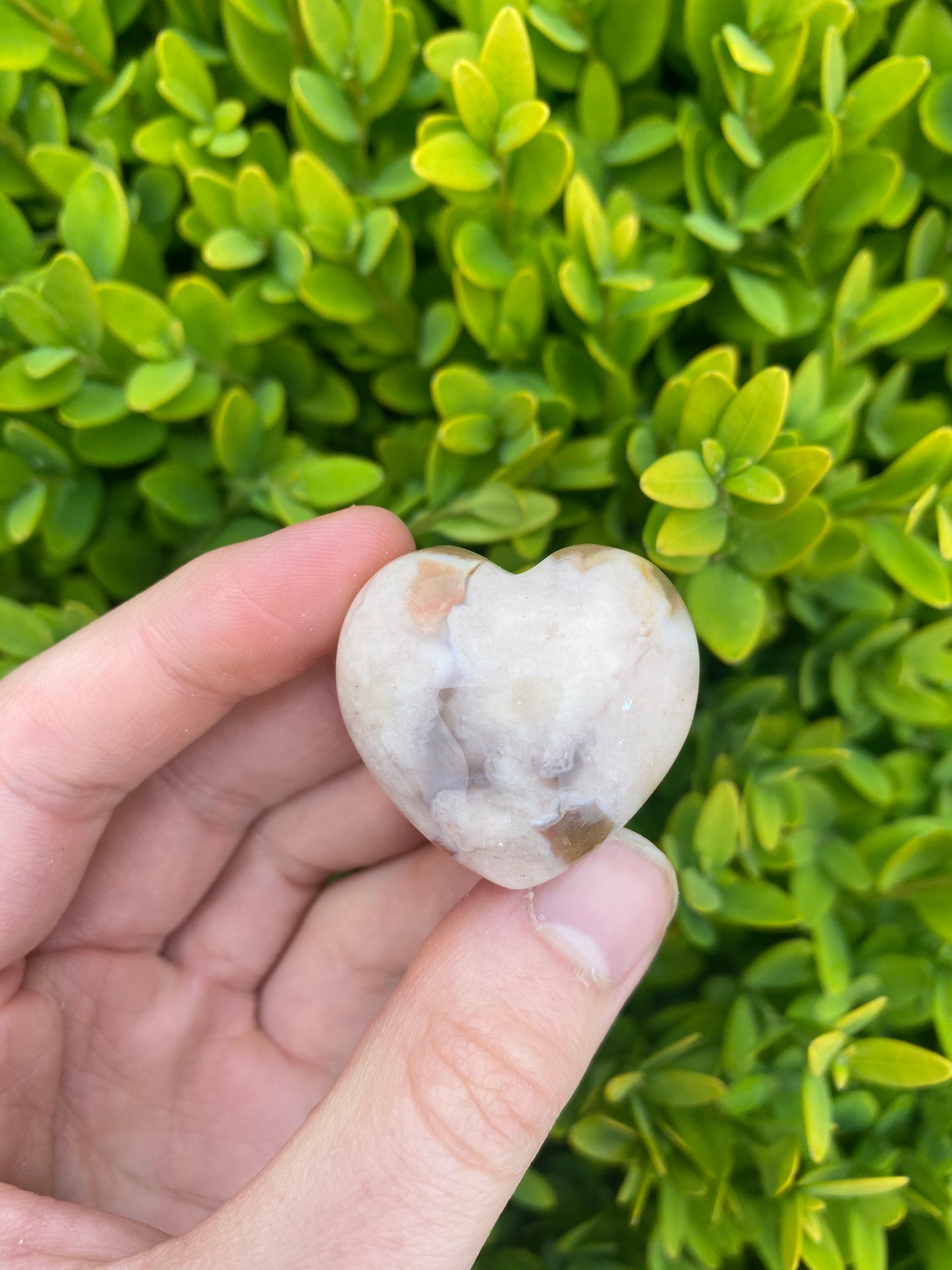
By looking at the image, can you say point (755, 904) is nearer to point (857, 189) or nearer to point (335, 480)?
point (335, 480)

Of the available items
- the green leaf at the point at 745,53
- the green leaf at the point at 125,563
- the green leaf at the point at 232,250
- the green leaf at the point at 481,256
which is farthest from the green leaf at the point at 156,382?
the green leaf at the point at 745,53

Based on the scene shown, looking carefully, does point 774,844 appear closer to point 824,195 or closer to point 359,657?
point 359,657

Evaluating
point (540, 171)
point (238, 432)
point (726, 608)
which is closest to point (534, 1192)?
point (726, 608)

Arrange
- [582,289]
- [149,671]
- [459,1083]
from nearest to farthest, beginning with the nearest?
[459,1083], [582,289], [149,671]

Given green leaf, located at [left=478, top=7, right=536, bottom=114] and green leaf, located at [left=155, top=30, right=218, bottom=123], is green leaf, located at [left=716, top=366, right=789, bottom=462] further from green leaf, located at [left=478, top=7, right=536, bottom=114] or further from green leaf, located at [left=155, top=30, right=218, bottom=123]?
green leaf, located at [left=155, top=30, right=218, bottom=123]

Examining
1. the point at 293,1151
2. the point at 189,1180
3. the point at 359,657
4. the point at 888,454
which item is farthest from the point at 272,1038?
the point at 888,454

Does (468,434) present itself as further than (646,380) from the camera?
No
